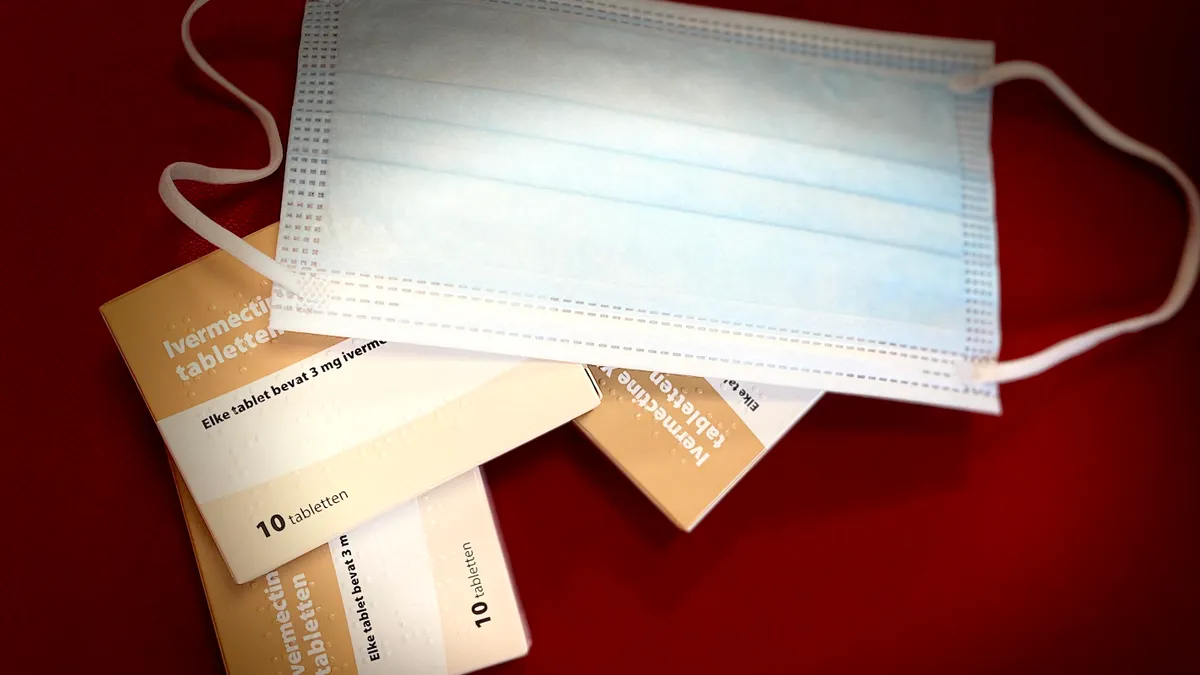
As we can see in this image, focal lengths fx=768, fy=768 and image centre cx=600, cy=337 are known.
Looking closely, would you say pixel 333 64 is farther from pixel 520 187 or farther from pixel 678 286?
pixel 678 286

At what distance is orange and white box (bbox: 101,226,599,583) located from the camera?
0.84 metres

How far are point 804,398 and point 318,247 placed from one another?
58 cm

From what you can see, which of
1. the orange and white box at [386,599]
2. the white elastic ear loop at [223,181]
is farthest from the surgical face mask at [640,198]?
the orange and white box at [386,599]

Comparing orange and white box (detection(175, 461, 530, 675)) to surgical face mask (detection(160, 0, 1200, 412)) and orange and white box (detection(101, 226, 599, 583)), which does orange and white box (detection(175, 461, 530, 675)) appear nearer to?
orange and white box (detection(101, 226, 599, 583))

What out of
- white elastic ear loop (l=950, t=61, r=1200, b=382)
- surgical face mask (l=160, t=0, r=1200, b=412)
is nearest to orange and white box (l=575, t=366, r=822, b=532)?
surgical face mask (l=160, t=0, r=1200, b=412)

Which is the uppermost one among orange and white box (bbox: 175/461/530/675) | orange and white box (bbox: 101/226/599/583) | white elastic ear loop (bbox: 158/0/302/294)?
white elastic ear loop (bbox: 158/0/302/294)

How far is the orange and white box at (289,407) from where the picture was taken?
841 mm

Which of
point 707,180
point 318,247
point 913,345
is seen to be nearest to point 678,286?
point 707,180

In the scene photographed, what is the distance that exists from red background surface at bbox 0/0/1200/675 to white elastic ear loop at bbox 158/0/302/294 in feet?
0.16

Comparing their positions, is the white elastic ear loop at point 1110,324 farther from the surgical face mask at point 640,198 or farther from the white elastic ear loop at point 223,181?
the white elastic ear loop at point 223,181

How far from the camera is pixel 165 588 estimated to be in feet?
2.97

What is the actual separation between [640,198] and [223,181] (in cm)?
47

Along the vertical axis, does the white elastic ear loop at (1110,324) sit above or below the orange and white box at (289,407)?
above

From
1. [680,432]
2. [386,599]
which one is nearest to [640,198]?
[680,432]
